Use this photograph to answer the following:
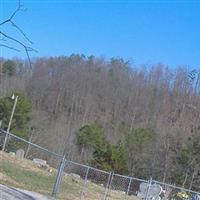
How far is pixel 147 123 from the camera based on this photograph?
80062mm

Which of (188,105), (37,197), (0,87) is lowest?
(37,197)

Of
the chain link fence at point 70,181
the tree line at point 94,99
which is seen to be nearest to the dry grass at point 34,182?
the chain link fence at point 70,181

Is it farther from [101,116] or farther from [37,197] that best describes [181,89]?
[37,197]

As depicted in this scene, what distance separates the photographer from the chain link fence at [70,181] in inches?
675

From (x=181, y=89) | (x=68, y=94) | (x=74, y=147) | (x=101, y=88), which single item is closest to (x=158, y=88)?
(x=181, y=89)

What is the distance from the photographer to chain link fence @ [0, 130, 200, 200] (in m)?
17.1

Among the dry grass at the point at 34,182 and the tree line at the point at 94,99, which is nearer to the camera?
the dry grass at the point at 34,182

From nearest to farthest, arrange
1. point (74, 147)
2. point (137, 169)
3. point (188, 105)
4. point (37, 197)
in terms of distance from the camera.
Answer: point (37, 197) < point (137, 169) < point (74, 147) < point (188, 105)

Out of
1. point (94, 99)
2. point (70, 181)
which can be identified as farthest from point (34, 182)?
point (94, 99)

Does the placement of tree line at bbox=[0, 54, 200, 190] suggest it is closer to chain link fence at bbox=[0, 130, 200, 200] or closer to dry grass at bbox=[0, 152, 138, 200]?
chain link fence at bbox=[0, 130, 200, 200]

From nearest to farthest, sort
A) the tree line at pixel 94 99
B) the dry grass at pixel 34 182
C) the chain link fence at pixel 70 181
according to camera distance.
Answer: the dry grass at pixel 34 182, the chain link fence at pixel 70 181, the tree line at pixel 94 99

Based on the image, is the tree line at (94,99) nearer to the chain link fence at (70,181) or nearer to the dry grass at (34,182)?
the chain link fence at (70,181)

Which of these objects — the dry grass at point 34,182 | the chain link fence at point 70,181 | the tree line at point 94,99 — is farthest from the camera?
the tree line at point 94,99

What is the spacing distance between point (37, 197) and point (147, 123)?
2686 inches
